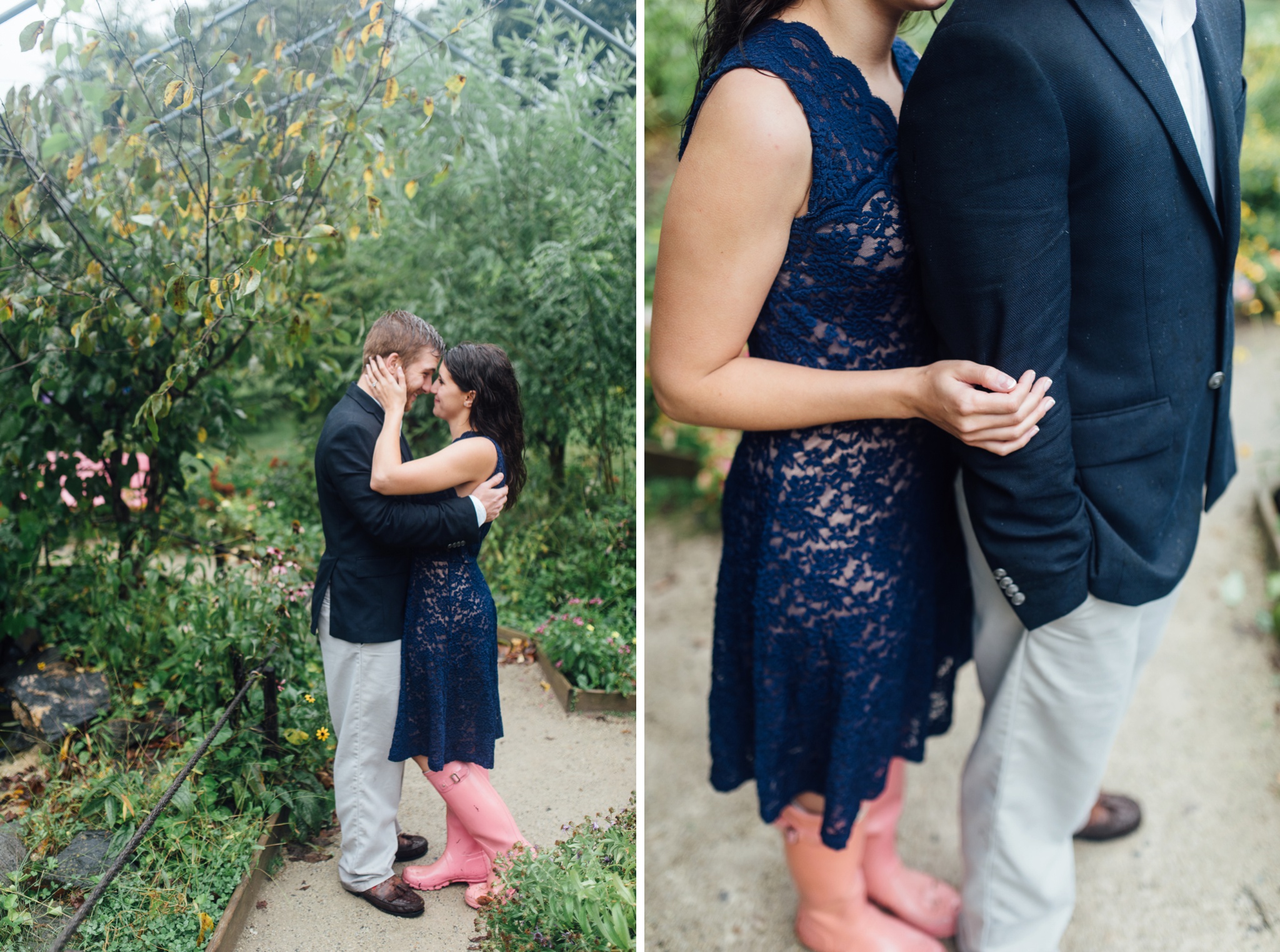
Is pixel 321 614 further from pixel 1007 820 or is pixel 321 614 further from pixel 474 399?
pixel 1007 820

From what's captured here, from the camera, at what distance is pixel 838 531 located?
1602 mm

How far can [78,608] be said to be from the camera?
1896 mm

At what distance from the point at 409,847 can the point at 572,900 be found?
267 mm

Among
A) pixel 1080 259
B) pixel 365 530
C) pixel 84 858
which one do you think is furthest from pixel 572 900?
pixel 1080 259

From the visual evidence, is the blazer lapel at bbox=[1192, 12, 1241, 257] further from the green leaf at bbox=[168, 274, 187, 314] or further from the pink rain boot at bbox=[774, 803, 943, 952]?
the green leaf at bbox=[168, 274, 187, 314]

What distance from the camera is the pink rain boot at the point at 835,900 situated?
195 cm

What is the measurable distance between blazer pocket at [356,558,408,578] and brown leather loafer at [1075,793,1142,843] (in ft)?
6.44

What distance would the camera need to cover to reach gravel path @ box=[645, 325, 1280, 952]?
2244 millimetres

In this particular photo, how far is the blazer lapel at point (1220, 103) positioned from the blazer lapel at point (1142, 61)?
5.0 inches

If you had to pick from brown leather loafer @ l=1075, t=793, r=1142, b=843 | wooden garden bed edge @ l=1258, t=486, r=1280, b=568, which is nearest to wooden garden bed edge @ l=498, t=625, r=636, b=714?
brown leather loafer @ l=1075, t=793, r=1142, b=843

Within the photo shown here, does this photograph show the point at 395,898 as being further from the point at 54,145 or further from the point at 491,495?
the point at 54,145

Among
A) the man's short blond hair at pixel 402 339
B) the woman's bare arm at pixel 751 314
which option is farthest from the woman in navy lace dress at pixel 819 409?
the man's short blond hair at pixel 402 339

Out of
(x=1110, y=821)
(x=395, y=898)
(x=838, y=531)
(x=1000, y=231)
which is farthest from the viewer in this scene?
(x=1110, y=821)

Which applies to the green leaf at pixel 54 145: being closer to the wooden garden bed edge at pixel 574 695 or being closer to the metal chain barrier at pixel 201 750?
the metal chain barrier at pixel 201 750
